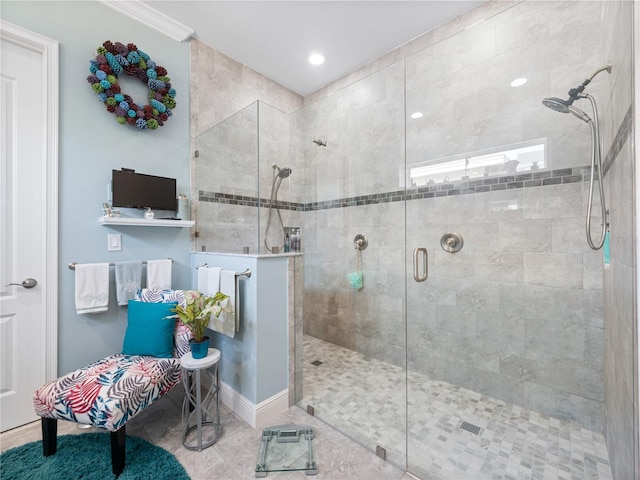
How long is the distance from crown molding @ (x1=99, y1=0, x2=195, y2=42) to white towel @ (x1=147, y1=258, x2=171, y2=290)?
1.96 metres

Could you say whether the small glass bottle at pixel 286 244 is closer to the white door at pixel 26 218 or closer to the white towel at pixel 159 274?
the white towel at pixel 159 274

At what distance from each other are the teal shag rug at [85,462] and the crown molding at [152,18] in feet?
9.83

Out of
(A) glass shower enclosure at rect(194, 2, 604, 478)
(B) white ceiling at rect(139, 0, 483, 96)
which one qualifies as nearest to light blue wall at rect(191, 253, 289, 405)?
(A) glass shower enclosure at rect(194, 2, 604, 478)

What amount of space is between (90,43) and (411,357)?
3339 mm

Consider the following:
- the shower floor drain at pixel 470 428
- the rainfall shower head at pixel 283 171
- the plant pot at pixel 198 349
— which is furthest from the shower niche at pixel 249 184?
the shower floor drain at pixel 470 428

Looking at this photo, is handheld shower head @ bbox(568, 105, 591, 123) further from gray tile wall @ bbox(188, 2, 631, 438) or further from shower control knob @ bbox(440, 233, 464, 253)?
shower control knob @ bbox(440, 233, 464, 253)

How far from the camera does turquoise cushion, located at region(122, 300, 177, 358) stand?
1.70m

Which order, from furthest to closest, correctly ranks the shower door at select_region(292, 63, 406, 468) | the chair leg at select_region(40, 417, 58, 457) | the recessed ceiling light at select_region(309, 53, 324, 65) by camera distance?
the recessed ceiling light at select_region(309, 53, 324, 65)
the shower door at select_region(292, 63, 406, 468)
the chair leg at select_region(40, 417, 58, 457)

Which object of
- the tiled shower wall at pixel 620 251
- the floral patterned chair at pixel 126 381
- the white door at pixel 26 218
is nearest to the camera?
the tiled shower wall at pixel 620 251

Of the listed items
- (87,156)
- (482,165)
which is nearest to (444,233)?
(482,165)

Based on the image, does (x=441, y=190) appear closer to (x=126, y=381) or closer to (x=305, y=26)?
(x=305, y=26)

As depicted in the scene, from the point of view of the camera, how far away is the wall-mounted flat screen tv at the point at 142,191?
6.31 ft

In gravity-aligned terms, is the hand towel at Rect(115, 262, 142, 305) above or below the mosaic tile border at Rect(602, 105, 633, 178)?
below

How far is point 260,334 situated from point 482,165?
75.6 inches
